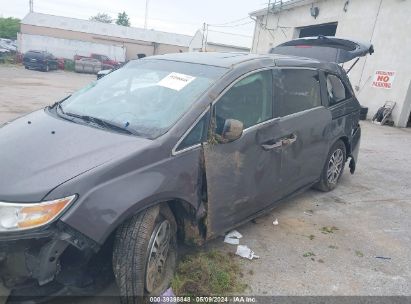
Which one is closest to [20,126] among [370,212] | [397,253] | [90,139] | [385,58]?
[90,139]

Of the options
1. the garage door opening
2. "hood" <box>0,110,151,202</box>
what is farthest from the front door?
the garage door opening

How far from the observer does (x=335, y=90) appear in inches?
190

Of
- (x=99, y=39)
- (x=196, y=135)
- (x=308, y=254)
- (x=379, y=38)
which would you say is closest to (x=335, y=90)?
(x=308, y=254)

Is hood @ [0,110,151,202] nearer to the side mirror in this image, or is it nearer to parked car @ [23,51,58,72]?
the side mirror

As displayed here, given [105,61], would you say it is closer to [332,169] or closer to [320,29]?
[320,29]

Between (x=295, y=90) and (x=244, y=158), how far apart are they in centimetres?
118

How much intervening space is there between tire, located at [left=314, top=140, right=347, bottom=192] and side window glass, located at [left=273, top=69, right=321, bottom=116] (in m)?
0.84

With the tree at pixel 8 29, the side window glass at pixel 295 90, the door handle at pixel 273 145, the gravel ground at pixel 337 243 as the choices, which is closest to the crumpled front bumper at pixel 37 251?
the gravel ground at pixel 337 243

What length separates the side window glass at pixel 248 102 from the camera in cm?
312

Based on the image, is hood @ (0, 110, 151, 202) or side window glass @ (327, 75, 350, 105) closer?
hood @ (0, 110, 151, 202)

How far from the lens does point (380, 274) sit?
3.32 metres

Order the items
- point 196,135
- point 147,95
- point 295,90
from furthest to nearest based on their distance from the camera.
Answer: point 295,90, point 147,95, point 196,135

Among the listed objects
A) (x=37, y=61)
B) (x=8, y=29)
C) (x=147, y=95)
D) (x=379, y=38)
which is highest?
(x=379, y=38)

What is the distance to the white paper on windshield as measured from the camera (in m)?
3.21
